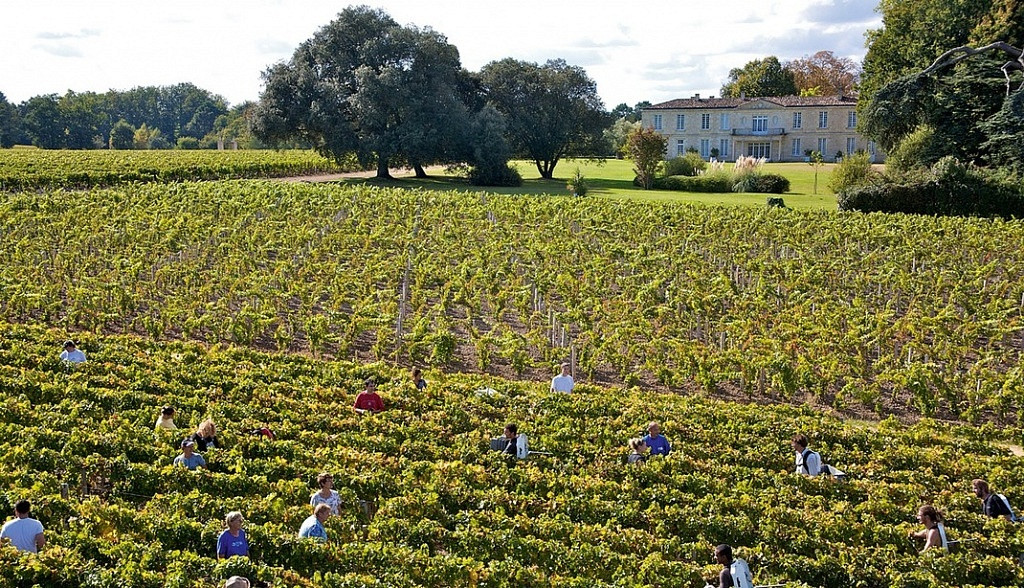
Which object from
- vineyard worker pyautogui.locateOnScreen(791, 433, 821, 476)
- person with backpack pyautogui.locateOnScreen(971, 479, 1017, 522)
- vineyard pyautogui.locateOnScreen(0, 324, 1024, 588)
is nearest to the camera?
vineyard pyautogui.locateOnScreen(0, 324, 1024, 588)

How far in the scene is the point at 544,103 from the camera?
224 feet

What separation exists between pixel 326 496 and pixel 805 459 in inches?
249

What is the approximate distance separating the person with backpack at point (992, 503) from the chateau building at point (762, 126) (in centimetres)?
7348

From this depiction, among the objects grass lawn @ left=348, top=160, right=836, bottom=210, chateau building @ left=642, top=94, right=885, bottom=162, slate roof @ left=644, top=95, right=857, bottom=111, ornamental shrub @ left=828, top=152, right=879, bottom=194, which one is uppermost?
slate roof @ left=644, top=95, right=857, bottom=111

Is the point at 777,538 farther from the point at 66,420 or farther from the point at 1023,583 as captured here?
the point at 66,420

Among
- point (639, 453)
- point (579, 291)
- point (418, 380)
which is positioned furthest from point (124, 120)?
point (639, 453)

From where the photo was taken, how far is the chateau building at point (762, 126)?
82.1 m

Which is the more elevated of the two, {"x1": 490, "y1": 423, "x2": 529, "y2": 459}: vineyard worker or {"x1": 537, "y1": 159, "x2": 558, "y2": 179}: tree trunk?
{"x1": 537, "y1": 159, "x2": 558, "y2": 179}: tree trunk

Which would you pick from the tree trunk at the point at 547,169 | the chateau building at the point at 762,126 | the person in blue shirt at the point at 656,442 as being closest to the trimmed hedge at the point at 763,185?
the tree trunk at the point at 547,169

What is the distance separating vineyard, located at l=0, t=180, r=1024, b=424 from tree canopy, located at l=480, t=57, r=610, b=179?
33.2 meters

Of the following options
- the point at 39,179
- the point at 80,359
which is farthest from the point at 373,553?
the point at 39,179

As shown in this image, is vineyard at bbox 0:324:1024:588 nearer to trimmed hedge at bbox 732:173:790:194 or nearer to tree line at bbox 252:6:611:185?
tree line at bbox 252:6:611:185

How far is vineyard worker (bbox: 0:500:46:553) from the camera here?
10141mm

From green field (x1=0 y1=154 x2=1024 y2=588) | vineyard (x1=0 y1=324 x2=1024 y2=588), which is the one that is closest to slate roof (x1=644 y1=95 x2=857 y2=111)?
green field (x1=0 y1=154 x2=1024 y2=588)
